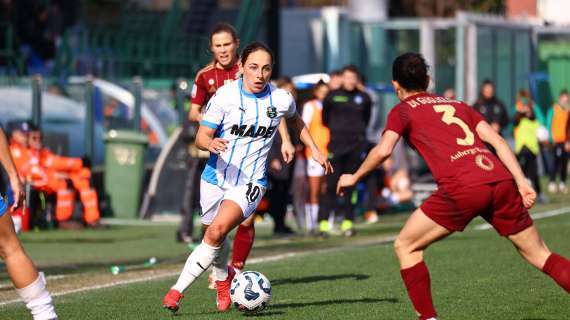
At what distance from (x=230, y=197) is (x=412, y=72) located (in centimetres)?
182

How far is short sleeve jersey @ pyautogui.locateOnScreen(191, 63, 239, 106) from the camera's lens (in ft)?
36.2

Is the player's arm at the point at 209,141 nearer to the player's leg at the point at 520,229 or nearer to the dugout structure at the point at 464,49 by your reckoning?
the player's leg at the point at 520,229

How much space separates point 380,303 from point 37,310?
2.84m

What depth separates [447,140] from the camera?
8211 millimetres

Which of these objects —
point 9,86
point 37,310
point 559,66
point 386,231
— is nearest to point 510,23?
point 559,66

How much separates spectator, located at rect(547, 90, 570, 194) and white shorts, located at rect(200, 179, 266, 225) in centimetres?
1811

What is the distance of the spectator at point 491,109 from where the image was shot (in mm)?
21844

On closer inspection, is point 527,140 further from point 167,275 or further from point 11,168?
point 11,168

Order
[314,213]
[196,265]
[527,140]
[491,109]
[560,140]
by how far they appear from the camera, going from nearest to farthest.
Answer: [196,265], [314,213], [491,109], [527,140], [560,140]

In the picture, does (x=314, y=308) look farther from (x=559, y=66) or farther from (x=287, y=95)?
(x=559, y=66)

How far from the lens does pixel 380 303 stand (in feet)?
32.8

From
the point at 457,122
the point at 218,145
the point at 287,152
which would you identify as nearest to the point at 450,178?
the point at 457,122

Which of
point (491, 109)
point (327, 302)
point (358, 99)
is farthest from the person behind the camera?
point (491, 109)

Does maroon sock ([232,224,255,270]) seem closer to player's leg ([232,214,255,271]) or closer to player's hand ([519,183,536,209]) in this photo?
player's leg ([232,214,255,271])
